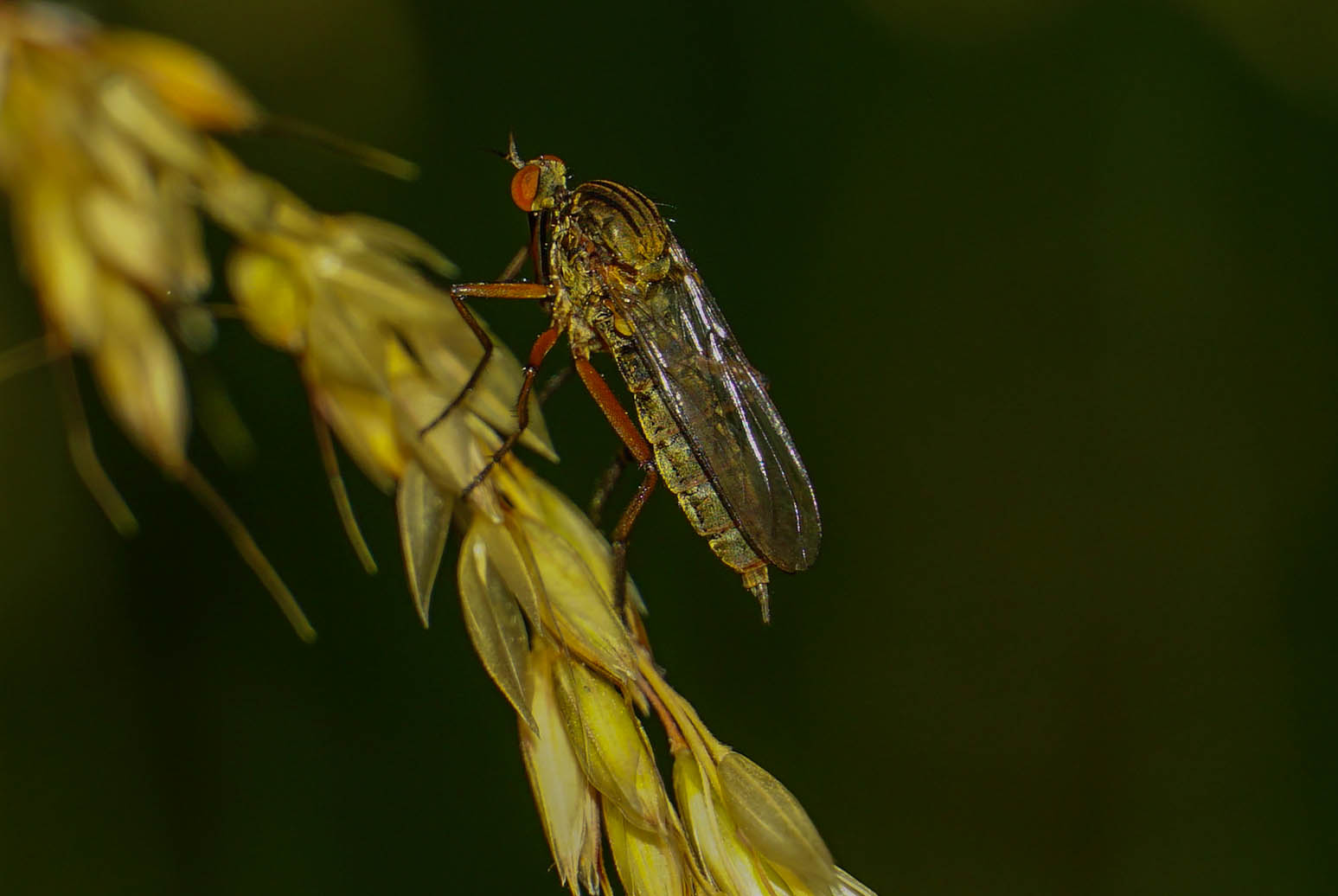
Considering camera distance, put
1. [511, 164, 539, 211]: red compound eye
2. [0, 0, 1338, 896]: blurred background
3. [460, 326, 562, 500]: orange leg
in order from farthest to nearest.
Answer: [0, 0, 1338, 896]: blurred background < [511, 164, 539, 211]: red compound eye < [460, 326, 562, 500]: orange leg

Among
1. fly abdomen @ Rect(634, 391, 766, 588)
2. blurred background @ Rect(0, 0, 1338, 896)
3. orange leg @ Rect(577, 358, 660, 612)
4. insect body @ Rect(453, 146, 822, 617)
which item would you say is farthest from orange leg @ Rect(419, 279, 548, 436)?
blurred background @ Rect(0, 0, 1338, 896)

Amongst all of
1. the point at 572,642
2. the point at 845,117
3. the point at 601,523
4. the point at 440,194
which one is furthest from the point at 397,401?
the point at 845,117

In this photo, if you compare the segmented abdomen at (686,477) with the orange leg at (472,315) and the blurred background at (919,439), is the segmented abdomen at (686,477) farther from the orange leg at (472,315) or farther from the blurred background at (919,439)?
the blurred background at (919,439)

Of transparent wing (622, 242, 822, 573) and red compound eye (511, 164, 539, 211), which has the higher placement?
red compound eye (511, 164, 539, 211)

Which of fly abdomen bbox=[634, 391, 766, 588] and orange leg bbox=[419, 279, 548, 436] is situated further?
fly abdomen bbox=[634, 391, 766, 588]

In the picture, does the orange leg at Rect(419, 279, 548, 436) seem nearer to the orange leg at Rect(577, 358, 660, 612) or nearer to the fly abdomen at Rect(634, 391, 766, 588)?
the orange leg at Rect(577, 358, 660, 612)

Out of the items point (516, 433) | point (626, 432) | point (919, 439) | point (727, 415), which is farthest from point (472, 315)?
point (919, 439)
